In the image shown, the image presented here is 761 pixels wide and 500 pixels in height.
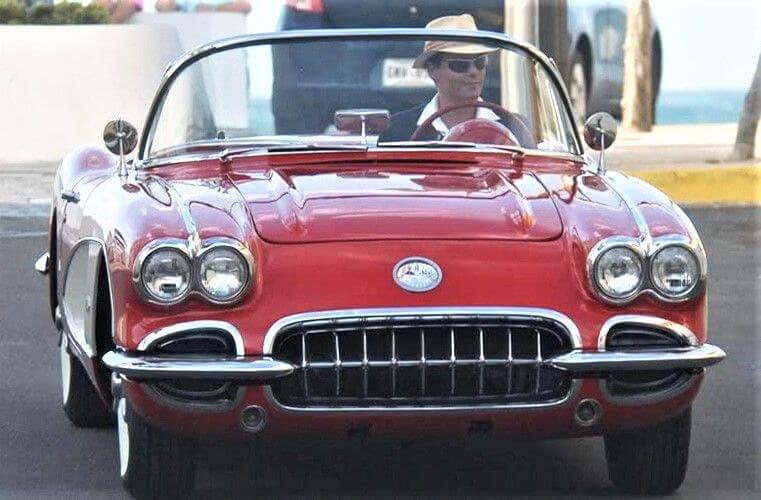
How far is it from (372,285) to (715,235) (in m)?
7.50

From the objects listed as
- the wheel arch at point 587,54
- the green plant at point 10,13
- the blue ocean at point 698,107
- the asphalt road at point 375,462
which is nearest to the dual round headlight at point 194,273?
the asphalt road at point 375,462

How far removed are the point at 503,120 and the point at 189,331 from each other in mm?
1817

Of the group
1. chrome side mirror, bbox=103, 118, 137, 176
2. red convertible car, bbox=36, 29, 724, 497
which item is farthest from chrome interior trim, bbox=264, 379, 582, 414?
chrome side mirror, bbox=103, 118, 137, 176

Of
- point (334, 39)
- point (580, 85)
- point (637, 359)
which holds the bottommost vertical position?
point (580, 85)

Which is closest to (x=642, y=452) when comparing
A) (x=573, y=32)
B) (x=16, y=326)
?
(x=16, y=326)

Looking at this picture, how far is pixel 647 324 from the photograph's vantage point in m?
5.28

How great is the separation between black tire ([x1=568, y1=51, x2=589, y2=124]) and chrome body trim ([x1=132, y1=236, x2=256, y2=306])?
1411cm

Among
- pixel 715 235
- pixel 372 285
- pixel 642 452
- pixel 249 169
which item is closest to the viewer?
pixel 372 285

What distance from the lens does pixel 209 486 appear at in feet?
19.0

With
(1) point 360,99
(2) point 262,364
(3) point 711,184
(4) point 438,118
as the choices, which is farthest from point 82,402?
(3) point 711,184

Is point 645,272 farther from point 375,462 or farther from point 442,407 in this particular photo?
point 375,462

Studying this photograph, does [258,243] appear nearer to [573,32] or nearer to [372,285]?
[372,285]

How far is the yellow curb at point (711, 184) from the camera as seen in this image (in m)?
14.1

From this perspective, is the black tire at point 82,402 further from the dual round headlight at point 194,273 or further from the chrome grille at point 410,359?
the chrome grille at point 410,359
